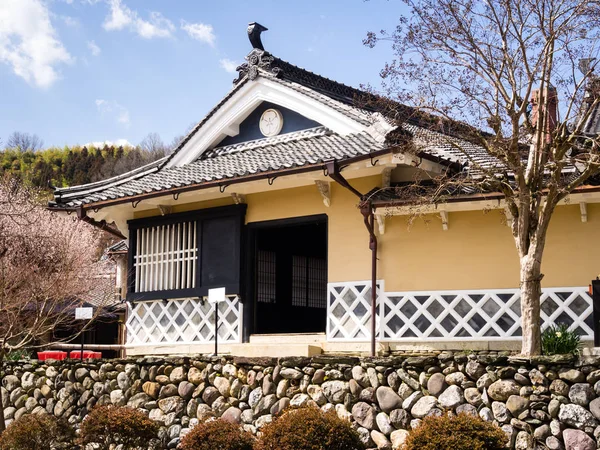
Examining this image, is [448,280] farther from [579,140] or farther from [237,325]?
[237,325]

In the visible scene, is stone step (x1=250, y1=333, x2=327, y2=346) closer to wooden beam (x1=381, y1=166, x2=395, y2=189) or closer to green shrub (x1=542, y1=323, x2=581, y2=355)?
wooden beam (x1=381, y1=166, x2=395, y2=189)

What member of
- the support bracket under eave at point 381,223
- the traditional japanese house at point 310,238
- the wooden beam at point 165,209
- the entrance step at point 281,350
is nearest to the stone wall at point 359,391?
the entrance step at point 281,350

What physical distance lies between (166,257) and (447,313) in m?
6.32

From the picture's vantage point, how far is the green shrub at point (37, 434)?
12.3 metres

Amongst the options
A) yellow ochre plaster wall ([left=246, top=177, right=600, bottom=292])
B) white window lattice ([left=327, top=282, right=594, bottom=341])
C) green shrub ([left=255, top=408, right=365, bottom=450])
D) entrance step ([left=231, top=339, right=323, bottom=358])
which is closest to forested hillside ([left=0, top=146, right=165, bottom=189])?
entrance step ([left=231, top=339, right=323, bottom=358])

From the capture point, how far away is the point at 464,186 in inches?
512

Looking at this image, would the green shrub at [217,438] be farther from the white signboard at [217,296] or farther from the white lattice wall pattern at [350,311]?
the white lattice wall pattern at [350,311]

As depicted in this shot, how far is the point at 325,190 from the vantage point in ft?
47.8

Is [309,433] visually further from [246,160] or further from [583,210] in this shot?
[246,160]

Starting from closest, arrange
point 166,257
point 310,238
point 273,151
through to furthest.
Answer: point 273,151
point 166,257
point 310,238

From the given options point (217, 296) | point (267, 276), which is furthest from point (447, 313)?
point (267, 276)

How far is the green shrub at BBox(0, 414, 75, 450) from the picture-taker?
12.3 meters

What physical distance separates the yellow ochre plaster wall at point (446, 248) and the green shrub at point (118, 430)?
4.39 meters

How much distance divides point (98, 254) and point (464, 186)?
23.7 metres
